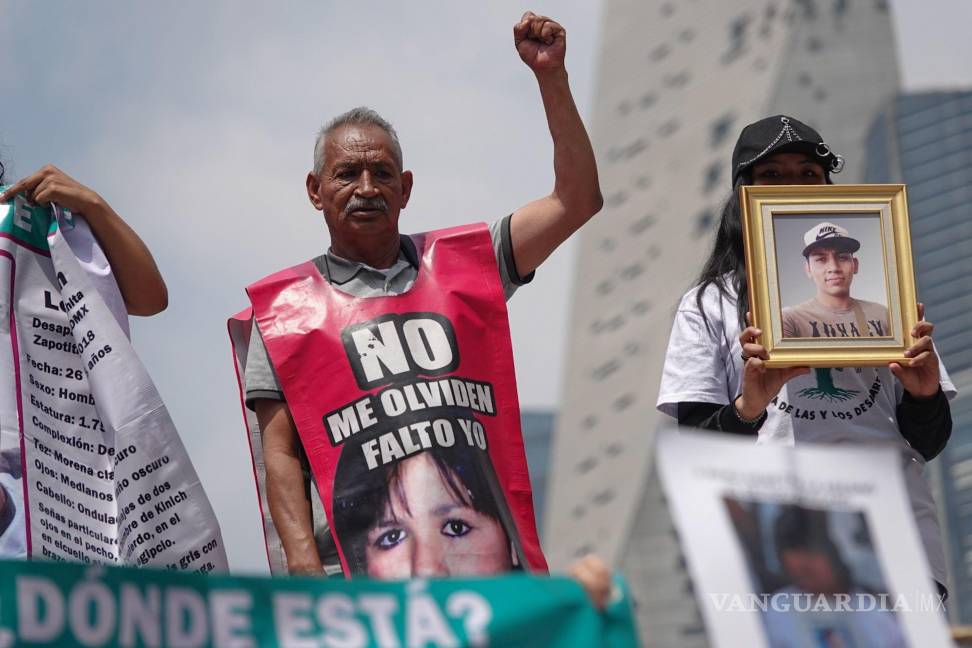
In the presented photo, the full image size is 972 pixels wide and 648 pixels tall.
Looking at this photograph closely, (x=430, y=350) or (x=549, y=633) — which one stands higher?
(x=430, y=350)

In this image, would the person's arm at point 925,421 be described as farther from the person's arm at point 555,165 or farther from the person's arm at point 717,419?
the person's arm at point 555,165

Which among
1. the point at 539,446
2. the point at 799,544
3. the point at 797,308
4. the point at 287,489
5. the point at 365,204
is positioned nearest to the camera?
the point at 799,544

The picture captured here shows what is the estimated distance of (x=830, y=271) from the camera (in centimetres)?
420

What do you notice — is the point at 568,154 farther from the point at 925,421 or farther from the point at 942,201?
the point at 942,201

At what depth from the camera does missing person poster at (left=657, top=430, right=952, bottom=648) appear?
112 inches

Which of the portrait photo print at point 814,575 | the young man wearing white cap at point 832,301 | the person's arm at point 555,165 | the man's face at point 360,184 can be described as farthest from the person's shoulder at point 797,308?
the portrait photo print at point 814,575

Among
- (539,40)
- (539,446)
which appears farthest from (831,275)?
(539,446)

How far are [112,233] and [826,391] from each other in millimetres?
1803

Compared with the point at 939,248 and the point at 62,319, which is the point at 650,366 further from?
the point at 62,319

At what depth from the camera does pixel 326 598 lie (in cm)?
299

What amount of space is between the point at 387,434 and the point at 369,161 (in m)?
0.76

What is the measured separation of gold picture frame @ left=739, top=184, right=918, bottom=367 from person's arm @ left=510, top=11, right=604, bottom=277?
1.59 feet

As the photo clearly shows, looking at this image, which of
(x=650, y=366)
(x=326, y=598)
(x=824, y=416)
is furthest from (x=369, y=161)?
(x=650, y=366)

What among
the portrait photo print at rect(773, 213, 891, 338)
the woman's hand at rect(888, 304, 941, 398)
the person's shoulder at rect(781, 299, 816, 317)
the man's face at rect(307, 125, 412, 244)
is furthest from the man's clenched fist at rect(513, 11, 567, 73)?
the woman's hand at rect(888, 304, 941, 398)
